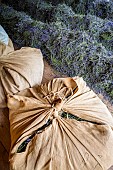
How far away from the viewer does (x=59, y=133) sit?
1106 millimetres

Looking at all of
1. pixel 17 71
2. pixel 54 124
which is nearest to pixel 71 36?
pixel 17 71

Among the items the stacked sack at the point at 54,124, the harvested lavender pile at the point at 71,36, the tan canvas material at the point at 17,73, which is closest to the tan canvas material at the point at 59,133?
the stacked sack at the point at 54,124

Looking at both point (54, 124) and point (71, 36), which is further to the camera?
point (71, 36)

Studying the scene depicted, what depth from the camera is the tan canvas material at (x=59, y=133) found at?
1.05 meters

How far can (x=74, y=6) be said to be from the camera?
2.48m

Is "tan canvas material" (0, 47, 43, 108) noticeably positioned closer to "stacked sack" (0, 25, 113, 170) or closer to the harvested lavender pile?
"stacked sack" (0, 25, 113, 170)

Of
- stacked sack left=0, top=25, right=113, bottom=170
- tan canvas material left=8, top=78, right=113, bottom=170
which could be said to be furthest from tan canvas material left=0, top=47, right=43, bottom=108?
tan canvas material left=8, top=78, right=113, bottom=170

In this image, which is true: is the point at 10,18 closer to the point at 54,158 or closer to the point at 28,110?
the point at 28,110

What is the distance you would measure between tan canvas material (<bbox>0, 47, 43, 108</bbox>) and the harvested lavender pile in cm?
31

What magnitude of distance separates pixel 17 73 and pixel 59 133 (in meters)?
0.54

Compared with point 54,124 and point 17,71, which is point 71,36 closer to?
point 17,71

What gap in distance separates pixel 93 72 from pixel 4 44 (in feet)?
2.35

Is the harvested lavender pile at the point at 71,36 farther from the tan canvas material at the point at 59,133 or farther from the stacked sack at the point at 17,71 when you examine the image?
the tan canvas material at the point at 59,133

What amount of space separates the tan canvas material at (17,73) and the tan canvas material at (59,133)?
14cm
